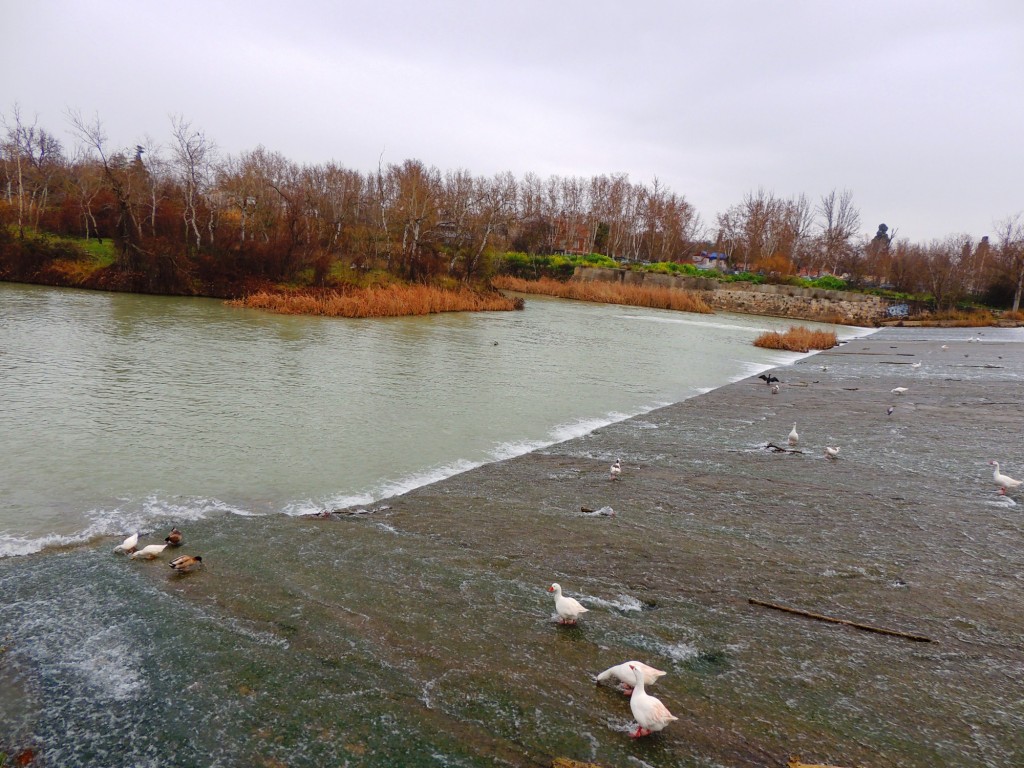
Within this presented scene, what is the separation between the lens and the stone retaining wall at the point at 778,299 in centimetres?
5741

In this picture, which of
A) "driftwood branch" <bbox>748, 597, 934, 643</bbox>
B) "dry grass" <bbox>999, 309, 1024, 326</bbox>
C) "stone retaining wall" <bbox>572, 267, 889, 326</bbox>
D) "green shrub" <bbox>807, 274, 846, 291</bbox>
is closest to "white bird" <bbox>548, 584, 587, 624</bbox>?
"driftwood branch" <bbox>748, 597, 934, 643</bbox>

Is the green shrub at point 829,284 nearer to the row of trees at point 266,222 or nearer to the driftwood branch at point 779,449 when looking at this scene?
the row of trees at point 266,222

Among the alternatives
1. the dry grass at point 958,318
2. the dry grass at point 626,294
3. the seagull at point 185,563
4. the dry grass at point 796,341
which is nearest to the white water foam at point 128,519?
the seagull at point 185,563

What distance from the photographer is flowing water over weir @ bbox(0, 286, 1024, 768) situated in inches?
165

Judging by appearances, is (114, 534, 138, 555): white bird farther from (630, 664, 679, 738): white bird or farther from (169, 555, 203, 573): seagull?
(630, 664, 679, 738): white bird

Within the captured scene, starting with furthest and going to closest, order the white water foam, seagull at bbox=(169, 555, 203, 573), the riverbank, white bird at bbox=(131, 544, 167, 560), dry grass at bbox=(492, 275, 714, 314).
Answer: dry grass at bbox=(492, 275, 714, 314), the white water foam, white bird at bbox=(131, 544, 167, 560), seagull at bbox=(169, 555, 203, 573), the riverbank

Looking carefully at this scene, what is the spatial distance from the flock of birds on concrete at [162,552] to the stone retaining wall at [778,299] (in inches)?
2356

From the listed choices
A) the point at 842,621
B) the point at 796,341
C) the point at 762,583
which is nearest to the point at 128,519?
the point at 762,583

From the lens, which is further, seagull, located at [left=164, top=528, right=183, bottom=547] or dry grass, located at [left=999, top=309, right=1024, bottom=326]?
dry grass, located at [left=999, top=309, right=1024, bottom=326]

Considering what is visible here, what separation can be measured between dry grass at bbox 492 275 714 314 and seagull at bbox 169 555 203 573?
52689 mm

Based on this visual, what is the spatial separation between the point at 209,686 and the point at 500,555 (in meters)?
3.19

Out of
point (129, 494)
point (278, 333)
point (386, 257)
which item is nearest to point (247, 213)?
point (386, 257)

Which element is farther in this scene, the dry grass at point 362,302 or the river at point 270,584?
the dry grass at point 362,302

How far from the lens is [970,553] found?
7.11 meters
